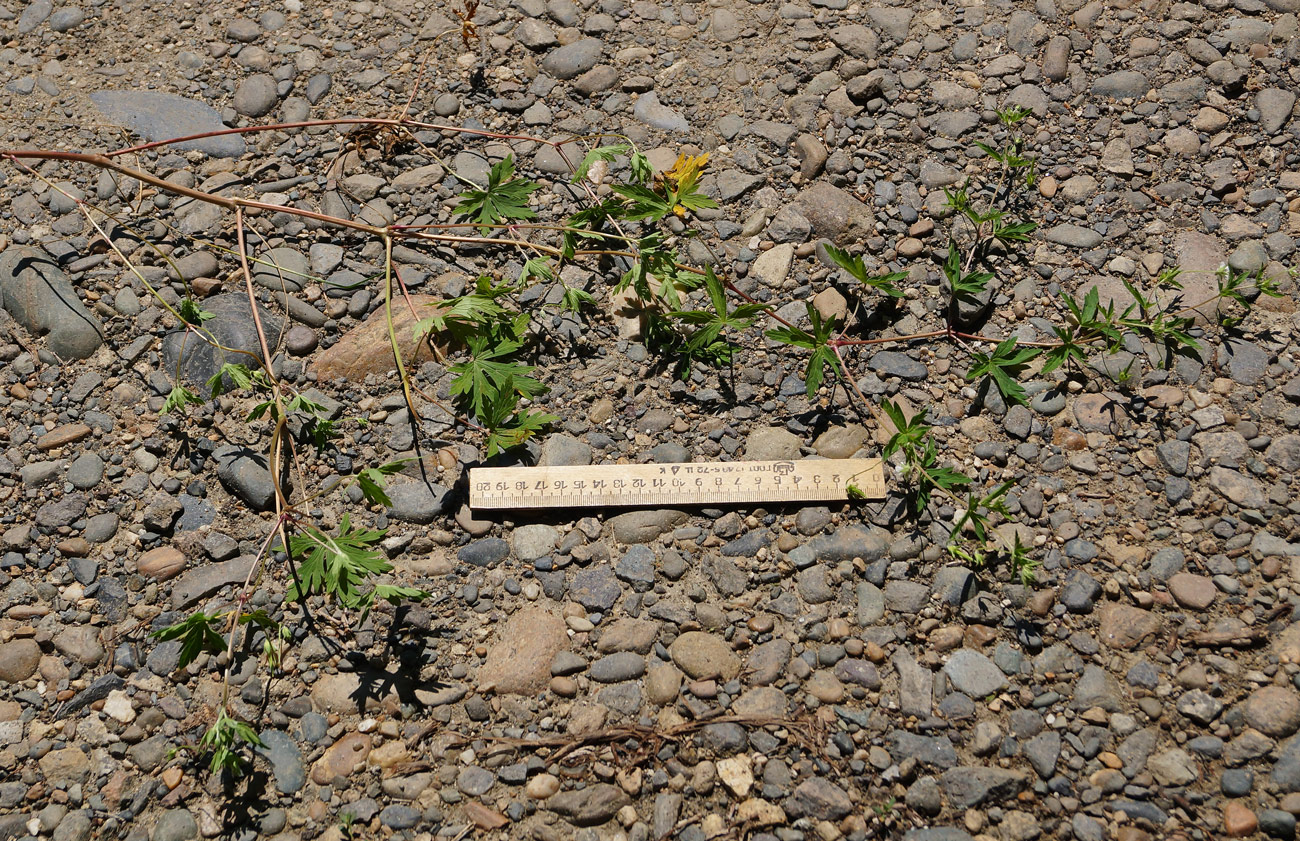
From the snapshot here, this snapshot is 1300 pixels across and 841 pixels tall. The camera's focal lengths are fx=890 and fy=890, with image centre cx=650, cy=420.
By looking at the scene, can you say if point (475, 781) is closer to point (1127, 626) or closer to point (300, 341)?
point (300, 341)

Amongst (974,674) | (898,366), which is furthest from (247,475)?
(974,674)

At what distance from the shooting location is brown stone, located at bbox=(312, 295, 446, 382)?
368 centimetres

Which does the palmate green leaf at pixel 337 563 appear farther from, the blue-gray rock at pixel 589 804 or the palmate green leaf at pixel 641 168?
the palmate green leaf at pixel 641 168

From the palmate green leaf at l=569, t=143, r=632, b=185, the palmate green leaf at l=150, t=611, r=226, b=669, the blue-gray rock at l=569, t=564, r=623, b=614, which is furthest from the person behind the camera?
the palmate green leaf at l=569, t=143, r=632, b=185

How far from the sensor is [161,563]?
11.0ft

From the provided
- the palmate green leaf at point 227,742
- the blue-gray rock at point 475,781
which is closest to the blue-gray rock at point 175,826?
the palmate green leaf at point 227,742

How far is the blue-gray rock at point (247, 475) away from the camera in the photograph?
3451 mm

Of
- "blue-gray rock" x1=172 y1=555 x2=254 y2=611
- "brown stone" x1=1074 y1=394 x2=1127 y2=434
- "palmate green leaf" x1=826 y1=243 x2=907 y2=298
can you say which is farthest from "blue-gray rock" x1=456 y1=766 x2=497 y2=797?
"brown stone" x1=1074 y1=394 x2=1127 y2=434

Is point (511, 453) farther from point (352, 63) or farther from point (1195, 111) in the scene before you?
point (1195, 111)

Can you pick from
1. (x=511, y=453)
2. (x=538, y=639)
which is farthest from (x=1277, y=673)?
(x=511, y=453)

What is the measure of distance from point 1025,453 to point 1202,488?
2.08 feet

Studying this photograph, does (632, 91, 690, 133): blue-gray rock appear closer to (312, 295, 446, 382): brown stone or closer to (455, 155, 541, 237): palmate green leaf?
(455, 155, 541, 237): palmate green leaf

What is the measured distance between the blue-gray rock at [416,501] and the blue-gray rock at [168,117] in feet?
6.37

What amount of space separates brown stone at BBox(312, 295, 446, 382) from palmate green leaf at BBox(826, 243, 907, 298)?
1.63 m
